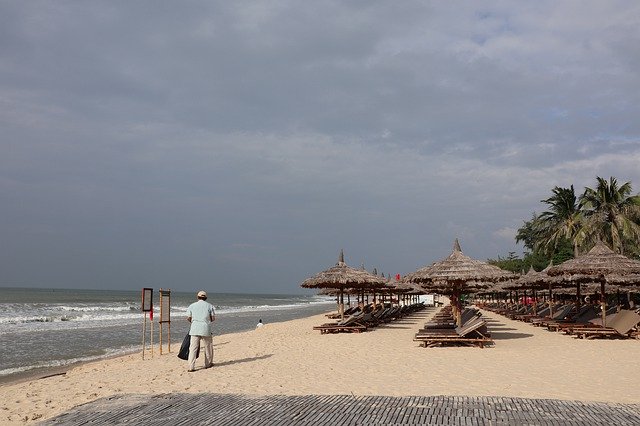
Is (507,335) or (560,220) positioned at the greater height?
(560,220)

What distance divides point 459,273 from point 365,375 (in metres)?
5.98

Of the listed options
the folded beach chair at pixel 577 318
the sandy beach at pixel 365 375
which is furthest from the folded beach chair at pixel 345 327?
the folded beach chair at pixel 577 318

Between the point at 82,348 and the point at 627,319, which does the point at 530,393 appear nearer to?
the point at 627,319

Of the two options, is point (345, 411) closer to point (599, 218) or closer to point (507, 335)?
point (507, 335)

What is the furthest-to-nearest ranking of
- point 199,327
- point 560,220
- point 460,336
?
point 560,220, point 460,336, point 199,327

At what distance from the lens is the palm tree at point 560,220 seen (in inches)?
1321

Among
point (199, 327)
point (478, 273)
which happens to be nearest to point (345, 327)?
point (478, 273)

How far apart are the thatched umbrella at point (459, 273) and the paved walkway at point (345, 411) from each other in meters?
7.58

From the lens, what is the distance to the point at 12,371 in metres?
12.2

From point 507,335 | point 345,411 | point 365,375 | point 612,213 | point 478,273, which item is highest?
point 612,213

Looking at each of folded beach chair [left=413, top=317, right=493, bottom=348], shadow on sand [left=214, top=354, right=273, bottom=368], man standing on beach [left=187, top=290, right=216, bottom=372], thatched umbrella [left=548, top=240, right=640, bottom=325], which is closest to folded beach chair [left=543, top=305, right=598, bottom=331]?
thatched umbrella [left=548, top=240, right=640, bottom=325]

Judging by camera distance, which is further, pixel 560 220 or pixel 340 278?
pixel 560 220

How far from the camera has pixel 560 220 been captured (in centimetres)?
3734

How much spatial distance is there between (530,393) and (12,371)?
10.9 metres
